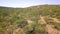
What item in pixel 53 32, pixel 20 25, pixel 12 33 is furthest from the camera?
pixel 20 25

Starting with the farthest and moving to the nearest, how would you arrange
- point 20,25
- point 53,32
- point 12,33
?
point 20,25
point 12,33
point 53,32

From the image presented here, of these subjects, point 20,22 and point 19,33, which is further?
point 20,22

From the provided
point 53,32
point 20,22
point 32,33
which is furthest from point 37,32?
point 20,22

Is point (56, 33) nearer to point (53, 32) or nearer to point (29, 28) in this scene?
point (53, 32)

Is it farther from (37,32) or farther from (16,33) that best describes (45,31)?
(16,33)

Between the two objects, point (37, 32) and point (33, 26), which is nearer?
point (37, 32)

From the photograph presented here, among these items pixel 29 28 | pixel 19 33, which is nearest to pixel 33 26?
pixel 29 28

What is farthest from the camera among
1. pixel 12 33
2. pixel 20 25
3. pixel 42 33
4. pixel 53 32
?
pixel 20 25

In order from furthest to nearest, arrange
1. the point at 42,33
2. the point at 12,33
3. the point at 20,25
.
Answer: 1. the point at 20,25
2. the point at 12,33
3. the point at 42,33

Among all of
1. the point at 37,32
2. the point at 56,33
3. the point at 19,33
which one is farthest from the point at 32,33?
the point at 56,33
